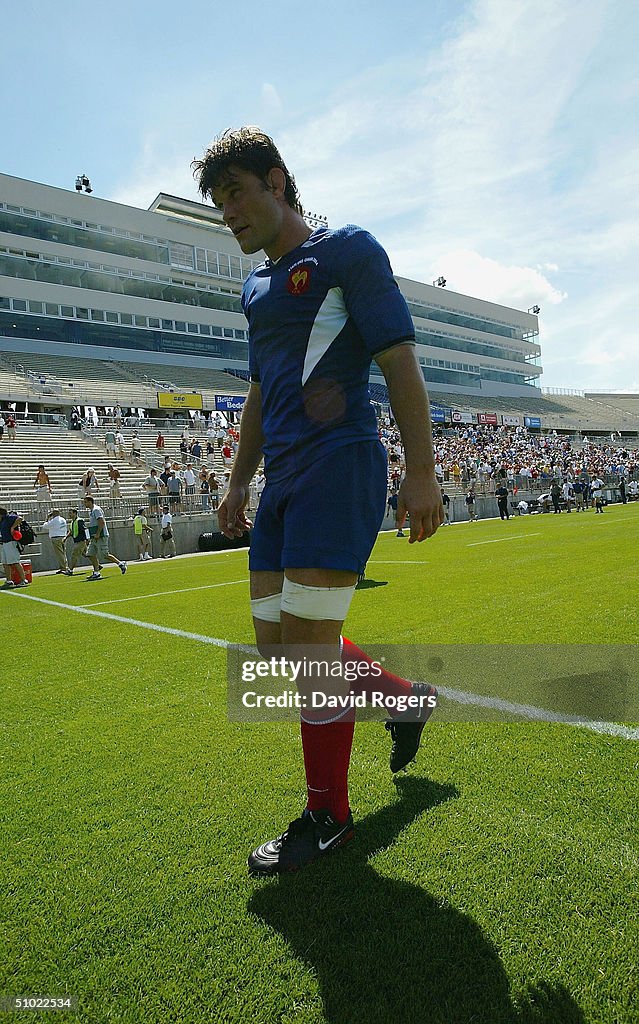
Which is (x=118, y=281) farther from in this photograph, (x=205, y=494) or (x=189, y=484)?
(x=205, y=494)

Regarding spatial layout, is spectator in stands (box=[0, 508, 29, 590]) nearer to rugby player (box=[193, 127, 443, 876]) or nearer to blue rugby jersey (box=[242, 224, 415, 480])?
rugby player (box=[193, 127, 443, 876])

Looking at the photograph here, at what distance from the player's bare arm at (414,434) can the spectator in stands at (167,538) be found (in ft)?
51.6

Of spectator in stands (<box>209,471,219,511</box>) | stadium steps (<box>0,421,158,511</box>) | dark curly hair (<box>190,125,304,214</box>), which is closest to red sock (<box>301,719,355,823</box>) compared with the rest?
dark curly hair (<box>190,125,304,214</box>)

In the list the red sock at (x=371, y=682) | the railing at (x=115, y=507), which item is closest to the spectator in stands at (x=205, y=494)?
the railing at (x=115, y=507)

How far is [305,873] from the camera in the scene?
1.81 m

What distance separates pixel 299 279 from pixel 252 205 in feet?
1.18

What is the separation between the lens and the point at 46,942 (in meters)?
1.56

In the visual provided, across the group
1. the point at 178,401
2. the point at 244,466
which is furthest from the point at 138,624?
the point at 178,401

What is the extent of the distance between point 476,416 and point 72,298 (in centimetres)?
3213

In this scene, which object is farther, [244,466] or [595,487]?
[595,487]

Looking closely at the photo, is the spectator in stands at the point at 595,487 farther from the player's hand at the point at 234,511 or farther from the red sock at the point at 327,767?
the red sock at the point at 327,767

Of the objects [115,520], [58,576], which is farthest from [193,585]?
[115,520]

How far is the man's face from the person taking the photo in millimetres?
2098

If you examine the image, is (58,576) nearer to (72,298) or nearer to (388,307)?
(388,307)
